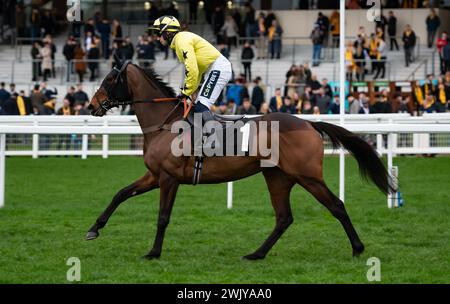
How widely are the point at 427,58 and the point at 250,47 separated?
16.6ft

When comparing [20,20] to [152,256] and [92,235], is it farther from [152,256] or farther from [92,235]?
[152,256]

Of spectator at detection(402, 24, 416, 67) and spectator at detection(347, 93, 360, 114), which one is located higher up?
spectator at detection(402, 24, 416, 67)

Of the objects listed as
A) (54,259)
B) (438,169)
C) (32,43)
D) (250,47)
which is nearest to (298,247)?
(54,259)

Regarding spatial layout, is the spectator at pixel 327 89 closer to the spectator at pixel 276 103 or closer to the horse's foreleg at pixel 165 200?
the spectator at pixel 276 103

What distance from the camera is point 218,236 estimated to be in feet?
32.3

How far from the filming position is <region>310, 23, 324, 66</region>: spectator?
2809cm

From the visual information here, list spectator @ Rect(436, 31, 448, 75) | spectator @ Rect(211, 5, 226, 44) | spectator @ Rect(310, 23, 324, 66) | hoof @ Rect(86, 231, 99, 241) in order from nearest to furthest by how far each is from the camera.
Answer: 1. hoof @ Rect(86, 231, 99, 241)
2. spectator @ Rect(436, 31, 448, 75)
3. spectator @ Rect(310, 23, 324, 66)
4. spectator @ Rect(211, 5, 226, 44)

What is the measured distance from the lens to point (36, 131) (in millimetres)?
11898

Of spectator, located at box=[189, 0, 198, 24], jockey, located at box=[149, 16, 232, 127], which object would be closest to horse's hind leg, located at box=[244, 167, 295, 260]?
jockey, located at box=[149, 16, 232, 127]

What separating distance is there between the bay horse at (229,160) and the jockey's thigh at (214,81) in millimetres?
253

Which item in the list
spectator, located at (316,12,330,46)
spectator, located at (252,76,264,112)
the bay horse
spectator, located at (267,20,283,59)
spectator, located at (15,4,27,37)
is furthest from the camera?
spectator, located at (15,4,27,37)

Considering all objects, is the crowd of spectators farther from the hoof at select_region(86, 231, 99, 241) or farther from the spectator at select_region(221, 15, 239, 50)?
the hoof at select_region(86, 231, 99, 241)

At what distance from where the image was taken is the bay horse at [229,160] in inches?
341

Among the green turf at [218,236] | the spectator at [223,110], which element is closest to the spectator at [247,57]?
the spectator at [223,110]
